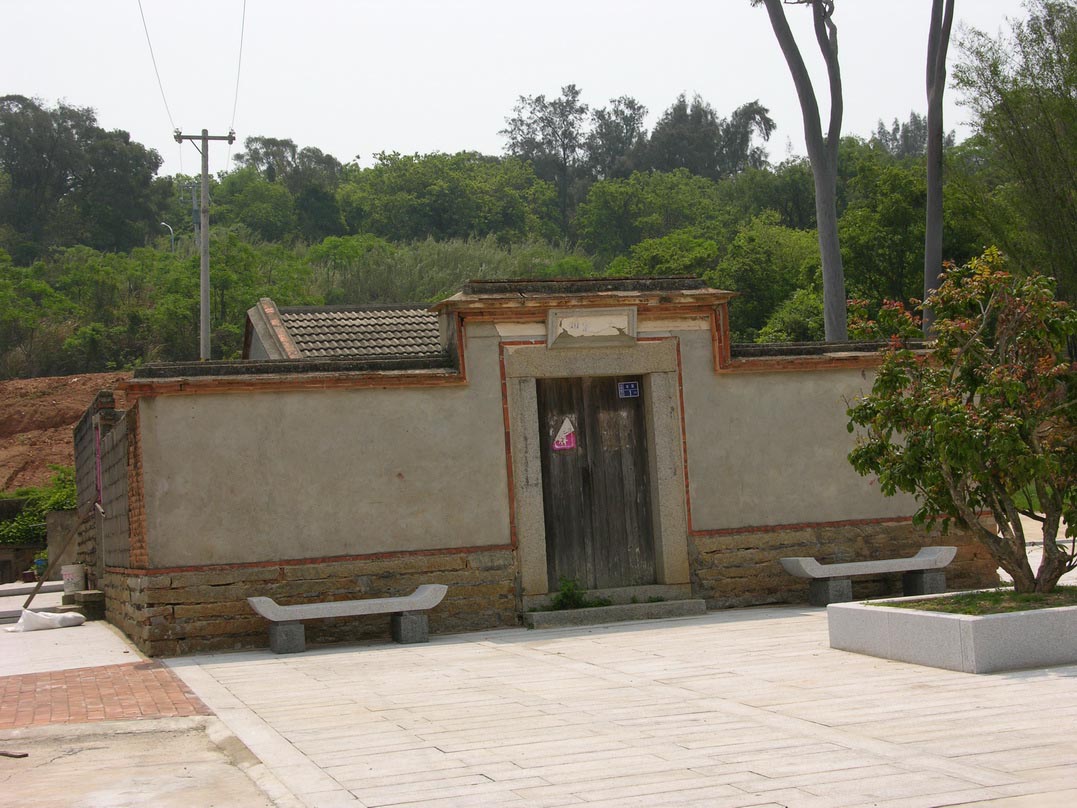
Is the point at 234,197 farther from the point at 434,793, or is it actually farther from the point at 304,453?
the point at 434,793

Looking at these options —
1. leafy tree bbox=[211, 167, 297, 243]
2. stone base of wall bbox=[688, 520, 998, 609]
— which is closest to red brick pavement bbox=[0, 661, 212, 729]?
stone base of wall bbox=[688, 520, 998, 609]

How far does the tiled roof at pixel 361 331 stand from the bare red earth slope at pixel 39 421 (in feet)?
75.9

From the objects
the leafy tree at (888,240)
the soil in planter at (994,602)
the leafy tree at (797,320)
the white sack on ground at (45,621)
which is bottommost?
the white sack on ground at (45,621)

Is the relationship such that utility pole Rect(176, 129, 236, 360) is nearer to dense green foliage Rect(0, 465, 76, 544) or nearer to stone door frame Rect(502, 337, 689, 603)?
dense green foliage Rect(0, 465, 76, 544)

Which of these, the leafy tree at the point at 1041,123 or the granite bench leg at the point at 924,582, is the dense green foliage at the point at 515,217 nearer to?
the leafy tree at the point at 1041,123

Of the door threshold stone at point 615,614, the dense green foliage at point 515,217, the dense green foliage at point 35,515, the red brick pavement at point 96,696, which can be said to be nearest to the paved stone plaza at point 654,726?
the red brick pavement at point 96,696

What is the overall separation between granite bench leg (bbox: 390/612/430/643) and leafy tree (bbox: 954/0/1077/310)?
801 inches

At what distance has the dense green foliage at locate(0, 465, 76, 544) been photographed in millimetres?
30891

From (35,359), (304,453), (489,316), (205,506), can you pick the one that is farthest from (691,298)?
(35,359)

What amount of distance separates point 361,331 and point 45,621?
578 cm

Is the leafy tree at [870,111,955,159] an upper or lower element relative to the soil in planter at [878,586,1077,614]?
upper

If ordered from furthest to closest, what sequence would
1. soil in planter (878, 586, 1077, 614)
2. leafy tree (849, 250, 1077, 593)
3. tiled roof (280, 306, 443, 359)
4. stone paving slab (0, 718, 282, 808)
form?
tiled roof (280, 306, 443, 359) < leafy tree (849, 250, 1077, 593) < soil in planter (878, 586, 1077, 614) < stone paving slab (0, 718, 282, 808)

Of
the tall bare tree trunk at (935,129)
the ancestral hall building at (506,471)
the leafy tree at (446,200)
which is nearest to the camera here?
the ancestral hall building at (506,471)

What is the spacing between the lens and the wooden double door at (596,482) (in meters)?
12.2
